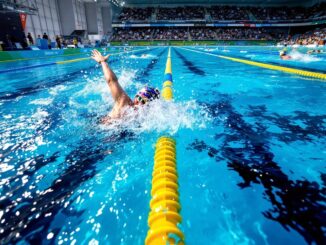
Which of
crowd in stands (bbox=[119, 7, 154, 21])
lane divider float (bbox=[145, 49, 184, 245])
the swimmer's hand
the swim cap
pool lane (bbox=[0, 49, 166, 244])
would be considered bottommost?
pool lane (bbox=[0, 49, 166, 244])

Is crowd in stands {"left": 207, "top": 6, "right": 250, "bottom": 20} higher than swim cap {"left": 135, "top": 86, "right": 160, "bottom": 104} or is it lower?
higher

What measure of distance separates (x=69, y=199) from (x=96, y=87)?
198 inches

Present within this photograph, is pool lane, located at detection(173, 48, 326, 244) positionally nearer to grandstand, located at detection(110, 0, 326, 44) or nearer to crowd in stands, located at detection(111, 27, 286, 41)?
grandstand, located at detection(110, 0, 326, 44)

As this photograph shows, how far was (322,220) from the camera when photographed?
5.14ft

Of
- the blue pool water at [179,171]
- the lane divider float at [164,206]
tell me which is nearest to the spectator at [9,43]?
the blue pool water at [179,171]

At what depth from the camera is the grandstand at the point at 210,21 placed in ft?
134

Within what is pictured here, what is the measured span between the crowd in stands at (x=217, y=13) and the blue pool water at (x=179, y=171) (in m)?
43.1

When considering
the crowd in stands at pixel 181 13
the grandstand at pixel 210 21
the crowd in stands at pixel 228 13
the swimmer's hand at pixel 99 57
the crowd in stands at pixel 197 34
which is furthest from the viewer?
the crowd in stands at pixel 181 13

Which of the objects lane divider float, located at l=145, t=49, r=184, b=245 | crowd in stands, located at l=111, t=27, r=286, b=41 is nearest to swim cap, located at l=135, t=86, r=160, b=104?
lane divider float, located at l=145, t=49, r=184, b=245

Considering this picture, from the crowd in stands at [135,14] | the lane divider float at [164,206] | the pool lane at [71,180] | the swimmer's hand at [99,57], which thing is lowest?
→ the pool lane at [71,180]

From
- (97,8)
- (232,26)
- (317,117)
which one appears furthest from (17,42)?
(232,26)

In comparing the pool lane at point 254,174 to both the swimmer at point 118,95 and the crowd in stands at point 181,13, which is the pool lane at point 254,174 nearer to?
the swimmer at point 118,95

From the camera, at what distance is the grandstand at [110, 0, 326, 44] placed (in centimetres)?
4072

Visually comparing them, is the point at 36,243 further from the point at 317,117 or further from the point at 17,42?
the point at 17,42
